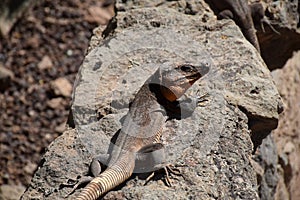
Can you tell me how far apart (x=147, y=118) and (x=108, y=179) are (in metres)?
0.71

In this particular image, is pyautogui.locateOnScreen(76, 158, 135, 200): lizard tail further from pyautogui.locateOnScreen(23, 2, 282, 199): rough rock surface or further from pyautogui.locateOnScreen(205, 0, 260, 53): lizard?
pyautogui.locateOnScreen(205, 0, 260, 53): lizard

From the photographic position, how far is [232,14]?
5.24 m

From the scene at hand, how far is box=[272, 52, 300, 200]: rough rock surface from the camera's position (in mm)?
6020

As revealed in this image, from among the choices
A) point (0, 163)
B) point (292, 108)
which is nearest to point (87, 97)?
point (292, 108)

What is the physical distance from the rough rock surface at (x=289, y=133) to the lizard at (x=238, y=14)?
0.85 metres

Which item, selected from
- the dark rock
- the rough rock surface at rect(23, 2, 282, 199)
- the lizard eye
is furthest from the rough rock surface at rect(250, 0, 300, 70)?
the dark rock

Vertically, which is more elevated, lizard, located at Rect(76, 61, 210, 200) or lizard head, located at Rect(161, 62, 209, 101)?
lizard head, located at Rect(161, 62, 209, 101)

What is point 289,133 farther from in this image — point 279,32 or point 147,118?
point 147,118

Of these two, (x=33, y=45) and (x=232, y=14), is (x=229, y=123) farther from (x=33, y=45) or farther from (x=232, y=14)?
(x=33, y=45)

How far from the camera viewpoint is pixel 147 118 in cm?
409

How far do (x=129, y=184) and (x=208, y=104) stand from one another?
0.87 meters

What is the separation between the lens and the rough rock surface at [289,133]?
19.7 ft

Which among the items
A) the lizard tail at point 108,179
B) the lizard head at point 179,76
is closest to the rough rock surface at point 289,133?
the lizard head at point 179,76

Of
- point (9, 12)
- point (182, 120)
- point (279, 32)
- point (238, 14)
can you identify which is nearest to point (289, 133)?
point (279, 32)
